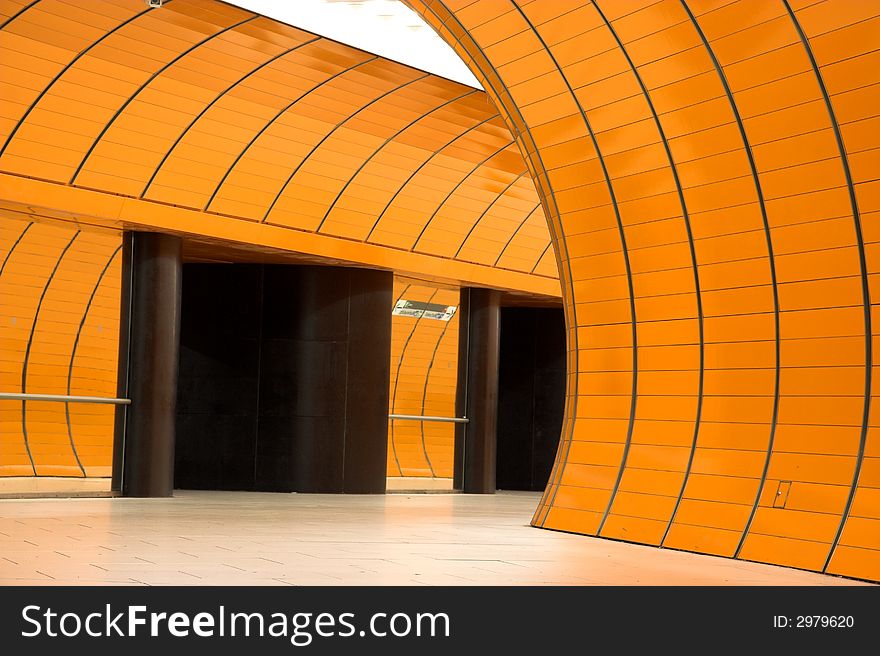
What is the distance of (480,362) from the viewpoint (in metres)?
29.6

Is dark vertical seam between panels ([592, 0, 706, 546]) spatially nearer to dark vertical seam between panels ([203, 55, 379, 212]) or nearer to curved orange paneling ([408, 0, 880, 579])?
curved orange paneling ([408, 0, 880, 579])

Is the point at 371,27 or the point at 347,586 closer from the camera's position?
the point at 347,586

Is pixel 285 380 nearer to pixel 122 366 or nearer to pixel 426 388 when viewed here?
pixel 426 388

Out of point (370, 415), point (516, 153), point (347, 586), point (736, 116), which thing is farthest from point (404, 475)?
point (347, 586)

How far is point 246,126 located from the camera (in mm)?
22500

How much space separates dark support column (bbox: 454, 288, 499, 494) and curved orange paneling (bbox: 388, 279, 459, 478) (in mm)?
229

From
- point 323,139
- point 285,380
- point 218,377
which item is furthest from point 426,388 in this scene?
point 323,139

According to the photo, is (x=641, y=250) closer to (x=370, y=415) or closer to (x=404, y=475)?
(x=370, y=415)

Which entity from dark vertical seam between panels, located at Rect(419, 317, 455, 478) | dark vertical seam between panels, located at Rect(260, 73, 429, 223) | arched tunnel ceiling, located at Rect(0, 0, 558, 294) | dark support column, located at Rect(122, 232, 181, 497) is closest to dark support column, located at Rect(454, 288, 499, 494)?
dark vertical seam between panels, located at Rect(419, 317, 455, 478)

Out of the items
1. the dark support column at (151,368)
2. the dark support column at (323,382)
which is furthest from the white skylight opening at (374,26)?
the dark support column at (323,382)

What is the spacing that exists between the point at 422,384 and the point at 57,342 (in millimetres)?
9613

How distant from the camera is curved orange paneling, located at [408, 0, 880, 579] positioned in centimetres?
1195

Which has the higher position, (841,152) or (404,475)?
(841,152)

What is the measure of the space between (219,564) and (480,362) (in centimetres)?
1929
